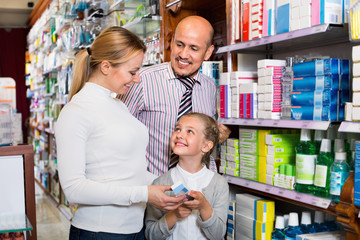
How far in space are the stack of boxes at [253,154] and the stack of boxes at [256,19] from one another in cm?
57

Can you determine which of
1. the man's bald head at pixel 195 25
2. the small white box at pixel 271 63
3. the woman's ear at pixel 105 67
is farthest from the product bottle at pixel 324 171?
the woman's ear at pixel 105 67

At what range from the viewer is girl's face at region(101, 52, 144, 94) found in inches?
73.8

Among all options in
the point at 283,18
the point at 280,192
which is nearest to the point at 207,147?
the point at 280,192

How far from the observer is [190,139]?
2.21 m

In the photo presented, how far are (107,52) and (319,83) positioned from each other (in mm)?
1039

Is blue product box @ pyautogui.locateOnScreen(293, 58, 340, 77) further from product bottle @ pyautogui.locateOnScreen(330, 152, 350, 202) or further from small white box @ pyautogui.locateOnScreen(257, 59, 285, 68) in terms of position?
product bottle @ pyautogui.locateOnScreen(330, 152, 350, 202)

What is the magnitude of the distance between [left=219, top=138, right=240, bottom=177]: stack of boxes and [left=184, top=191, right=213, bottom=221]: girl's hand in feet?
2.30

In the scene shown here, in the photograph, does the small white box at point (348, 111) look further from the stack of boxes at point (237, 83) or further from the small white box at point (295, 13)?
the stack of boxes at point (237, 83)

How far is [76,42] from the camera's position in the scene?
537 cm

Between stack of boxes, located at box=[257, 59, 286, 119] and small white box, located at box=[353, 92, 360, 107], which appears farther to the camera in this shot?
stack of boxes, located at box=[257, 59, 286, 119]

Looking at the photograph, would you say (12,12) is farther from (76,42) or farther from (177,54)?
(177,54)

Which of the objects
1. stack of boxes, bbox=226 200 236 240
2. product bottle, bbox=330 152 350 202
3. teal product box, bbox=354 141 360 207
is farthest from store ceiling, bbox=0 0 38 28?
teal product box, bbox=354 141 360 207

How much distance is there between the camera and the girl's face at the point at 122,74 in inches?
73.8

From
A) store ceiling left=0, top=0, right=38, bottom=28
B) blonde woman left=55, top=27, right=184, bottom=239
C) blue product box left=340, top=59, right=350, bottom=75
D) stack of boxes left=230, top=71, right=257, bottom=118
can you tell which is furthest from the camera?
store ceiling left=0, top=0, right=38, bottom=28
